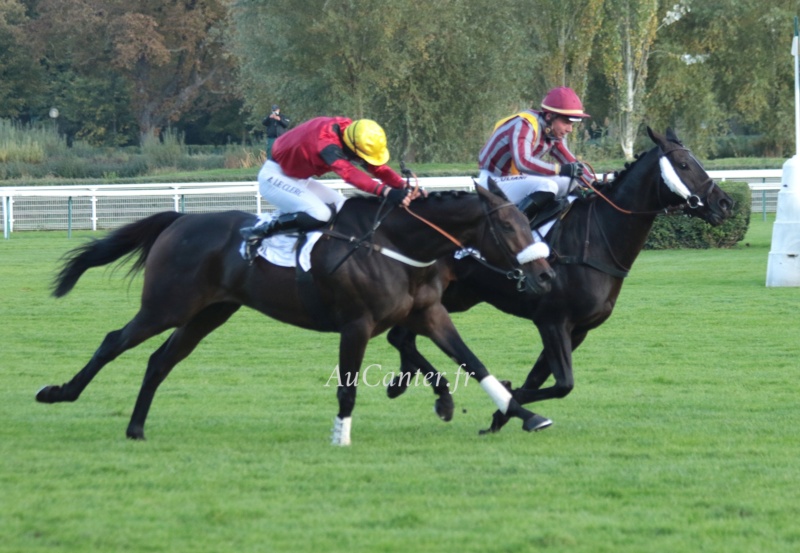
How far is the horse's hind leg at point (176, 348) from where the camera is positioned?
22.7 feet

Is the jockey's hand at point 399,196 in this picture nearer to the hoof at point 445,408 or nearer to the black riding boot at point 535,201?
the black riding boot at point 535,201

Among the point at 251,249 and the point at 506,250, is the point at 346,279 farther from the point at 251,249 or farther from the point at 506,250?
the point at 506,250

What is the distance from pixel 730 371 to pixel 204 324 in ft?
13.1

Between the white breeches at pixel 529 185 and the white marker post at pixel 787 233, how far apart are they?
721 cm

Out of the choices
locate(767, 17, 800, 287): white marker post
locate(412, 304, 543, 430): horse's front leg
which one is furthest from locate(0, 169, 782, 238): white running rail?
locate(412, 304, 543, 430): horse's front leg

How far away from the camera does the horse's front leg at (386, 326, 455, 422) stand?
7.12 m

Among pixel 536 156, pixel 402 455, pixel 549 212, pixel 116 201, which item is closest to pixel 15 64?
pixel 116 201

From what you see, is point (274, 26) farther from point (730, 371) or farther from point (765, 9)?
point (730, 371)

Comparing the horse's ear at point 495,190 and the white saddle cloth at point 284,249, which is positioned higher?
the horse's ear at point 495,190

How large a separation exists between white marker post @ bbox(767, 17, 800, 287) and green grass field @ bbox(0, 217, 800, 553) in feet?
10.1

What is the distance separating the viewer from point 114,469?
19.1 ft

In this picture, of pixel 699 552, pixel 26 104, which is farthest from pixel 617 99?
pixel 699 552

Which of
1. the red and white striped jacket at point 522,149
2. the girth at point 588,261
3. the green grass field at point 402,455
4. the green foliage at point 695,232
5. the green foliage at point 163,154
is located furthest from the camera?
the green foliage at point 163,154

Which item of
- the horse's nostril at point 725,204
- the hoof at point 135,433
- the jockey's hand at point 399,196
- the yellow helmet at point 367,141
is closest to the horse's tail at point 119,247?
the hoof at point 135,433
